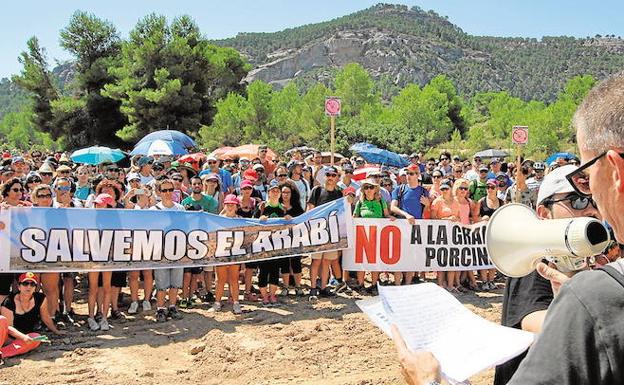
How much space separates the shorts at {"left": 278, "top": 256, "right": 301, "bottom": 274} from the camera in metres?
8.60

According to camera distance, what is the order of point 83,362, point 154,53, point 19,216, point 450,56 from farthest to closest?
point 450,56 → point 154,53 → point 19,216 → point 83,362

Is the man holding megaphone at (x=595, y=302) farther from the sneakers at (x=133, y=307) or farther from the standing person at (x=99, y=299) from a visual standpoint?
the sneakers at (x=133, y=307)

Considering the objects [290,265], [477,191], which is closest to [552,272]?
[290,265]

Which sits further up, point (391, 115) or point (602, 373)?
point (391, 115)

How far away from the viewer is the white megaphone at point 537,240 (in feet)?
5.05

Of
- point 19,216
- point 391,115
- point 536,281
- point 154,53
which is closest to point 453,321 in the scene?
point 536,281

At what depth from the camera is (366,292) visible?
8953 millimetres

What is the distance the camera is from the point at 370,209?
29.1ft

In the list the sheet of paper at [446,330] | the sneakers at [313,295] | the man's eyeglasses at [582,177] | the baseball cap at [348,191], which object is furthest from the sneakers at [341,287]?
the man's eyeglasses at [582,177]

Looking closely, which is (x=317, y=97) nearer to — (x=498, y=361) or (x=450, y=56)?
(x=498, y=361)

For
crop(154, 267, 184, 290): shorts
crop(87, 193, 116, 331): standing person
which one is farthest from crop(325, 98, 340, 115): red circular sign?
crop(87, 193, 116, 331): standing person

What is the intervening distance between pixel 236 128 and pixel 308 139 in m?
5.48

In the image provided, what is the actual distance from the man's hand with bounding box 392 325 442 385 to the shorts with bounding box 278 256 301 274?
22.4 ft

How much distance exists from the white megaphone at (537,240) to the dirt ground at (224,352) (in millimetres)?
4042
